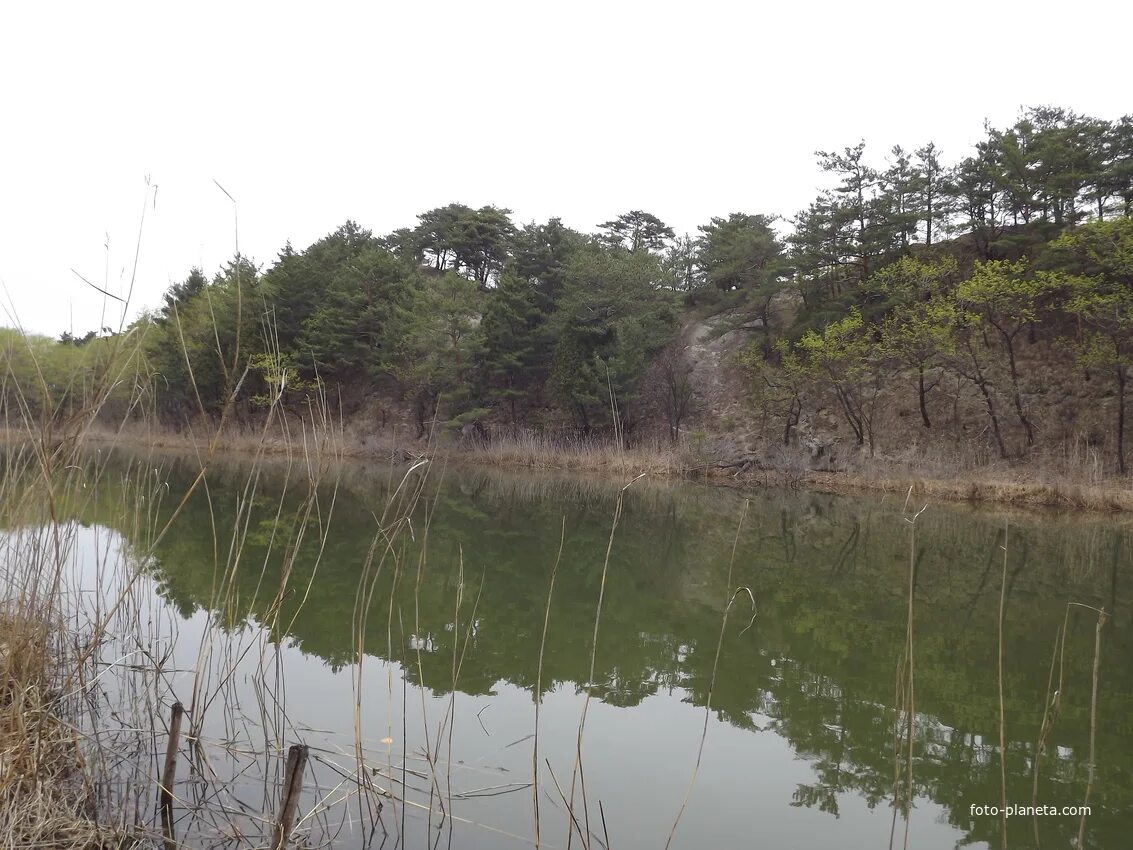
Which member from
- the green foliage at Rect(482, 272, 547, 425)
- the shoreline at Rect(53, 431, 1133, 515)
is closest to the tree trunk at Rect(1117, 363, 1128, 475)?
the shoreline at Rect(53, 431, 1133, 515)

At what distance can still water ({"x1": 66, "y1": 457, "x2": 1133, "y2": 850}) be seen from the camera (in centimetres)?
265

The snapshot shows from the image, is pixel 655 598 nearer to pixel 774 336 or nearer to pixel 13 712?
pixel 13 712

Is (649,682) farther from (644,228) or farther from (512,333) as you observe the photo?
(644,228)

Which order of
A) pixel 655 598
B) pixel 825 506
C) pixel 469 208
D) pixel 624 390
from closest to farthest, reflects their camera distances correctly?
pixel 655 598 < pixel 825 506 < pixel 624 390 < pixel 469 208

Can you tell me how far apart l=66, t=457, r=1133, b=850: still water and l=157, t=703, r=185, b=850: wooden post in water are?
0.08 metres

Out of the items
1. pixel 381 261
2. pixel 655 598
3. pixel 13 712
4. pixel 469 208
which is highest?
pixel 469 208

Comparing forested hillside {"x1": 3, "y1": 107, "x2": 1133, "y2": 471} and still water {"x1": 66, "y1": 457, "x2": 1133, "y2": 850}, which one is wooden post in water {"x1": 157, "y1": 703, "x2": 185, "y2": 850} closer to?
still water {"x1": 66, "y1": 457, "x2": 1133, "y2": 850}

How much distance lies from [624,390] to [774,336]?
5.19m

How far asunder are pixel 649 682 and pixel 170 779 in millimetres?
2515

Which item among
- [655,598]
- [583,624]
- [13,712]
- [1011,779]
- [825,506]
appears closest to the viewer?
[13,712]

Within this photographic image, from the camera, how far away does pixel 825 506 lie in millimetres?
13289

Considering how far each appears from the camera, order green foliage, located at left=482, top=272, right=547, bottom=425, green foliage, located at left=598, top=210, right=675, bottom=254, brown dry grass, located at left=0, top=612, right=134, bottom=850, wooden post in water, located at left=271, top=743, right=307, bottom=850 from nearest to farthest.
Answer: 1. wooden post in water, located at left=271, top=743, right=307, bottom=850
2. brown dry grass, located at left=0, top=612, right=134, bottom=850
3. green foliage, located at left=482, top=272, right=547, bottom=425
4. green foliage, located at left=598, top=210, right=675, bottom=254

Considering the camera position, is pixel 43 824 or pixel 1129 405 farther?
pixel 1129 405

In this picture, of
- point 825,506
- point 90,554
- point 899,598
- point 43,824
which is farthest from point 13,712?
point 825,506
